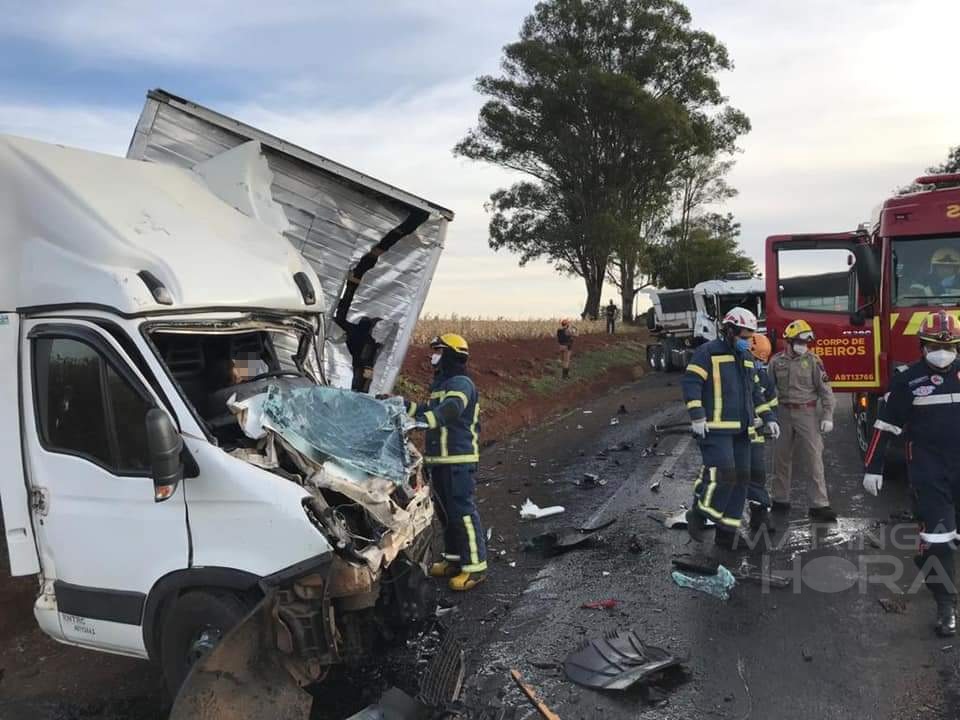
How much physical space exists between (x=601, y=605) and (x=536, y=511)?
7.92ft

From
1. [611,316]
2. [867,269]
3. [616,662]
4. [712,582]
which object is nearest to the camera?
[616,662]

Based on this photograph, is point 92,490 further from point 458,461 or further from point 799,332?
point 799,332

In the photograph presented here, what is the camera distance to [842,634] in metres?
4.61

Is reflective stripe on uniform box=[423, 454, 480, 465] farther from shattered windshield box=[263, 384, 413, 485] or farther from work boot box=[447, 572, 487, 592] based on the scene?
shattered windshield box=[263, 384, 413, 485]

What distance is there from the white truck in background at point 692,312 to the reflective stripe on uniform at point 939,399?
47.3 ft

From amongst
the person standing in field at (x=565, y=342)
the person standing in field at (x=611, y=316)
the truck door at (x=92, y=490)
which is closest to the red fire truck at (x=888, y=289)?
the truck door at (x=92, y=490)

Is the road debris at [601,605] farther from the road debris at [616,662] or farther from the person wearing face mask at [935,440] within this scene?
the person wearing face mask at [935,440]

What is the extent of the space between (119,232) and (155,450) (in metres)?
1.27

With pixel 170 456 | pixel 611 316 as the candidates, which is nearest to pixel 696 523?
pixel 170 456

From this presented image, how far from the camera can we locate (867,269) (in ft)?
24.2

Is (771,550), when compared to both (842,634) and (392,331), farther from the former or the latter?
(392,331)

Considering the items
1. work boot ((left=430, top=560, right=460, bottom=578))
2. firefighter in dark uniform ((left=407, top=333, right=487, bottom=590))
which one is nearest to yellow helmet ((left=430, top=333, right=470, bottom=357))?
firefighter in dark uniform ((left=407, top=333, right=487, bottom=590))

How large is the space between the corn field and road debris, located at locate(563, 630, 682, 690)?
48.0ft

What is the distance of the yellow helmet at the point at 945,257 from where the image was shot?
292 inches
